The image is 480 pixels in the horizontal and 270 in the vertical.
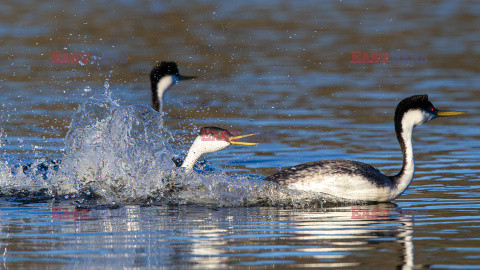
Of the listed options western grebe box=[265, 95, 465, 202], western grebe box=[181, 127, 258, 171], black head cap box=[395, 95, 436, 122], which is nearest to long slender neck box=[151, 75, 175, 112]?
western grebe box=[181, 127, 258, 171]

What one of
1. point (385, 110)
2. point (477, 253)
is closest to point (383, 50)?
point (385, 110)

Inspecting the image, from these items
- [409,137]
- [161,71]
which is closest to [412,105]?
[409,137]

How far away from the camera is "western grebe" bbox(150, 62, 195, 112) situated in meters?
13.4

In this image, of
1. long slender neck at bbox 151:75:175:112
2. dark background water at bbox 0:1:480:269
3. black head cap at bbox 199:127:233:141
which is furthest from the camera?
long slender neck at bbox 151:75:175:112

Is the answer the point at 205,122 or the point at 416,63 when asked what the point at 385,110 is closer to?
the point at 205,122

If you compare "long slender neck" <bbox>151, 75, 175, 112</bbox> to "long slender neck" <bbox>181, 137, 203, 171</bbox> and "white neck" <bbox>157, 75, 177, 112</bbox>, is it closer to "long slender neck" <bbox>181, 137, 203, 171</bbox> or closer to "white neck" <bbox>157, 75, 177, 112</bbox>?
"white neck" <bbox>157, 75, 177, 112</bbox>

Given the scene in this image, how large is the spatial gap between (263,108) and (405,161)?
5.68 meters

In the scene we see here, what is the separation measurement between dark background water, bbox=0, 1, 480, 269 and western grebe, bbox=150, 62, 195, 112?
Result: 0.62 metres

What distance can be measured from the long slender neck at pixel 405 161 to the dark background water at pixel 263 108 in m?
0.16

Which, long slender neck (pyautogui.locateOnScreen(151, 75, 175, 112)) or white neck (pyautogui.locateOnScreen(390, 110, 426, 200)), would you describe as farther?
long slender neck (pyautogui.locateOnScreen(151, 75, 175, 112))

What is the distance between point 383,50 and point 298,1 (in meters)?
9.45

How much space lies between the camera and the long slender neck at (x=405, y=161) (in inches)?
370

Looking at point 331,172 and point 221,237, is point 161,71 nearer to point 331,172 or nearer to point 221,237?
point 331,172

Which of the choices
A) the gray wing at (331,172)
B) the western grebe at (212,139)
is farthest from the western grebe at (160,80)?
the gray wing at (331,172)
